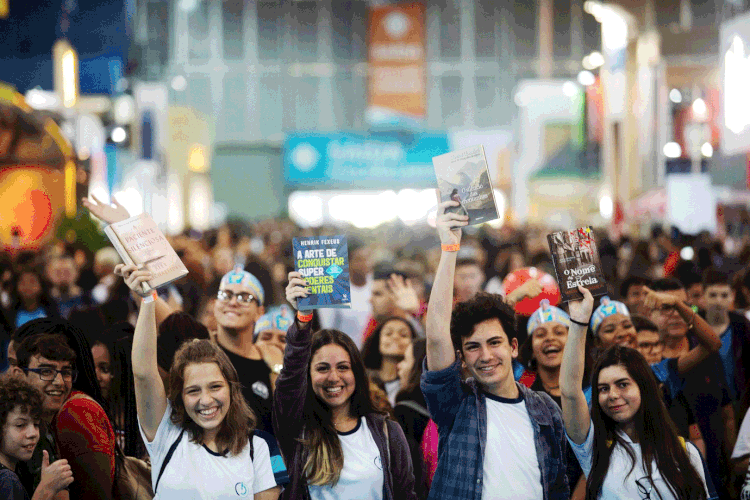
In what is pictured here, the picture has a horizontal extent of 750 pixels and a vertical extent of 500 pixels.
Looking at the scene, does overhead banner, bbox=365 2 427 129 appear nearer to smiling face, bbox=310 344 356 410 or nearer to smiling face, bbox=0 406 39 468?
smiling face, bbox=310 344 356 410

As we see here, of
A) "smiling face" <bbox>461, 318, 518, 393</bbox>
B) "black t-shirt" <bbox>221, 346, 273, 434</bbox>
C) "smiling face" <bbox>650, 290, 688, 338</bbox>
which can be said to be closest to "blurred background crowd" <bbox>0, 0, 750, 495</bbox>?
"black t-shirt" <bbox>221, 346, 273, 434</bbox>

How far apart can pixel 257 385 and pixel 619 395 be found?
6.52ft

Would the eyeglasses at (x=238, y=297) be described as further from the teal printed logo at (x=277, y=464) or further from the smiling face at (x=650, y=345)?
the smiling face at (x=650, y=345)

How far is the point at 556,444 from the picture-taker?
151 inches

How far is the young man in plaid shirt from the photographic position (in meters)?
3.72

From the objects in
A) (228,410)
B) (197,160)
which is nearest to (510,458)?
(228,410)

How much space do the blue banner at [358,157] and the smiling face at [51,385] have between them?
115 ft

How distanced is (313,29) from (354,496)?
1680 inches

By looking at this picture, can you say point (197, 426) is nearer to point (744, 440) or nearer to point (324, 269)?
point (324, 269)

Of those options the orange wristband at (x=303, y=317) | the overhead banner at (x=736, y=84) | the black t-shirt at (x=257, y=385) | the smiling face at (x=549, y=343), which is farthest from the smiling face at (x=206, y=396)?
the overhead banner at (x=736, y=84)

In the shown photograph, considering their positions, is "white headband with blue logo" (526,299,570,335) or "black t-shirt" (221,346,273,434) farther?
"white headband with blue logo" (526,299,570,335)

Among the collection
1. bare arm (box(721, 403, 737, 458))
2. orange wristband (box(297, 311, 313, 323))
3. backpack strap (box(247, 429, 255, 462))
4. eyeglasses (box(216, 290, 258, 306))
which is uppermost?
eyeglasses (box(216, 290, 258, 306))

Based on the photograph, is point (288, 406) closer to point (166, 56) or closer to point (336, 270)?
point (336, 270)

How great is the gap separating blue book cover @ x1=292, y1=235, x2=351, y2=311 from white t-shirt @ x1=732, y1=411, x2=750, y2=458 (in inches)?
94.7
